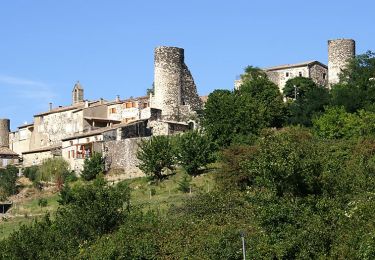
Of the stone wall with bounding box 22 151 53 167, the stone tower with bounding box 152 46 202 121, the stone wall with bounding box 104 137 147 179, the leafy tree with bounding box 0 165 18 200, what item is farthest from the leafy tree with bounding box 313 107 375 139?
the stone wall with bounding box 22 151 53 167

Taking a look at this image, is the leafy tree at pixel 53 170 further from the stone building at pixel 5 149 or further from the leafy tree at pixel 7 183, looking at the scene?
the stone building at pixel 5 149

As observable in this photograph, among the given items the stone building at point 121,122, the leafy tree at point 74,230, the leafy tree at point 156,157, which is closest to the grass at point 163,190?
the leafy tree at point 156,157

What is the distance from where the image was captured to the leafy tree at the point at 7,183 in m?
64.0

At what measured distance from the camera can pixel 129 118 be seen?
7419cm

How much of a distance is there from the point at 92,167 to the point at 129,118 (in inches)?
455

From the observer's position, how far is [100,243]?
3953 cm

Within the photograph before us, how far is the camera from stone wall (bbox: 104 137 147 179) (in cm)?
6232

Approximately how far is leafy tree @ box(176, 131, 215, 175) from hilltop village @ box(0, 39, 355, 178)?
5.56 metres

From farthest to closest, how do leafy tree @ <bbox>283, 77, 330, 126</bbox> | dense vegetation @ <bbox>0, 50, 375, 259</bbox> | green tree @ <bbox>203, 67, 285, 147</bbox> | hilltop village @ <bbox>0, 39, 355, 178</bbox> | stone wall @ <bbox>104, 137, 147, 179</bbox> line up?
hilltop village @ <bbox>0, 39, 355, 178</bbox>
stone wall @ <bbox>104, 137, 147, 179</bbox>
leafy tree @ <bbox>283, 77, 330, 126</bbox>
green tree @ <bbox>203, 67, 285, 147</bbox>
dense vegetation @ <bbox>0, 50, 375, 259</bbox>

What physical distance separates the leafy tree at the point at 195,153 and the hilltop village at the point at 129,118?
5557 mm

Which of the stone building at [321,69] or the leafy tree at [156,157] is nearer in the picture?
the leafy tree at [156,157]

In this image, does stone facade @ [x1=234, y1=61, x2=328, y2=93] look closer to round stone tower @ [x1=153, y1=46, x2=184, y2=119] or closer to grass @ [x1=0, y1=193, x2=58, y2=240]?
round stone tower @ [x1=153, y1=46, x2=184, y2=119]

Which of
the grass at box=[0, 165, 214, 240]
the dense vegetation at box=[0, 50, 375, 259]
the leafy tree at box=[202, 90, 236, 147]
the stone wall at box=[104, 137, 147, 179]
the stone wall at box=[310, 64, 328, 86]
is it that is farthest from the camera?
the stone wall at box=[310, 64, 328, 86]

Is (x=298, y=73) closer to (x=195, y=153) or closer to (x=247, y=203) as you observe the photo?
(x=195, y=153)
